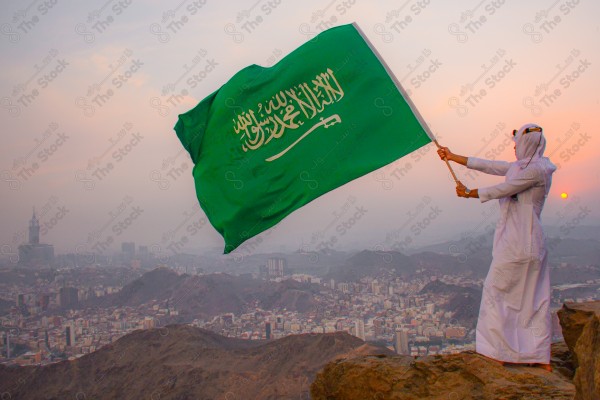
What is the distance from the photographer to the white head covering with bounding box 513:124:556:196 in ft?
18.7

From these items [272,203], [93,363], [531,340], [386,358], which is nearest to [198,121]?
[272,203]

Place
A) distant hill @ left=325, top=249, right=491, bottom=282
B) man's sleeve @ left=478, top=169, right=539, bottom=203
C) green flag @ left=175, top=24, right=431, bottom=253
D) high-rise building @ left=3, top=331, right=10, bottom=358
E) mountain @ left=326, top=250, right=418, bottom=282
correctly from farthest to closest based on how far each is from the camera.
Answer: mountain @ left=326, top=250, right=418, bottom=282 < distant hill @ left=325, top=249, right=491, bottom=282 < high-rise building @ left=3, top=331, right=10, bottom=358 < green flag @ left=175, top=24, right=431, bottom=253 < man's sleeve @ left=478, top=169, right=539, bottom=203

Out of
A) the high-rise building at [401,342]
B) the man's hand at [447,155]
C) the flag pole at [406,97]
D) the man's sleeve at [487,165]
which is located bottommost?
the high-rise building at [401,342]

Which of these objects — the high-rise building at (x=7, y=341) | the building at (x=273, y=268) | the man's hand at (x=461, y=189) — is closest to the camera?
the man's hand at (x=461, y=189)

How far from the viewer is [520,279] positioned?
5848mm

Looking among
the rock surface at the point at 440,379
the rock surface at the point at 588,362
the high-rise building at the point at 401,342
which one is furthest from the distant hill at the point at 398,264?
the rock surface at the point at 588,362

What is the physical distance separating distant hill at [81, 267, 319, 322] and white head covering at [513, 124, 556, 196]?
2366 centimetres

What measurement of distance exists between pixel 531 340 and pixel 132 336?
20028 mm

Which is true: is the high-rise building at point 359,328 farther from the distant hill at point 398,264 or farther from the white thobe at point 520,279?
the white thobe at point 520,279

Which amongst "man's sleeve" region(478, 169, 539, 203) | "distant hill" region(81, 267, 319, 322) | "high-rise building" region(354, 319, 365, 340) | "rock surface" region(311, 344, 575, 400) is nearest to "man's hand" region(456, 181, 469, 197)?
"man's sleeve" region(478, 169, 539, 203)

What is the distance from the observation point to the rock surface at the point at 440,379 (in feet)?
17.7

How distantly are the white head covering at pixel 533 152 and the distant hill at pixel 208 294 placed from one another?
77.6ft

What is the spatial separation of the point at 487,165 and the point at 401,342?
16216 mm

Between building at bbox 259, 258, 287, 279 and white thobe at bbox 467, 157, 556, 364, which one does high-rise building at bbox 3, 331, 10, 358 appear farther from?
white thobe at bbox 467, 157, 556, 364
